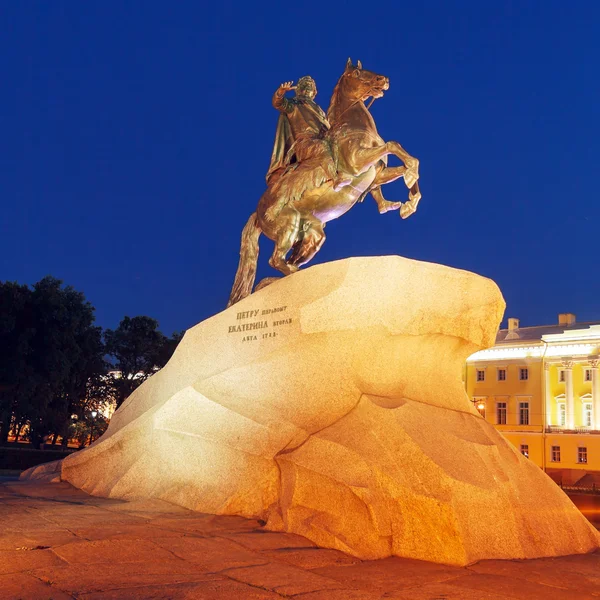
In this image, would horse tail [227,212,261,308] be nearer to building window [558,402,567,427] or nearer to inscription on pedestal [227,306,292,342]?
inscription on pedestal [227,306,292,342]

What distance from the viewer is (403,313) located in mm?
7660

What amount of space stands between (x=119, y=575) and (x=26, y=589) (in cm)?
60

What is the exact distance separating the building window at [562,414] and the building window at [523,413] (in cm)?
Answer: 212

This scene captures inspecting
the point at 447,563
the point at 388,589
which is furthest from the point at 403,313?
the point at 388,589

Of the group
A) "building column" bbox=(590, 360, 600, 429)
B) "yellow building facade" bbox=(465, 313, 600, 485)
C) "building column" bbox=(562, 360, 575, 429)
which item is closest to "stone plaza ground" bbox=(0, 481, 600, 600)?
"yellow building facade" bbox=(465, 313, 600, 485)

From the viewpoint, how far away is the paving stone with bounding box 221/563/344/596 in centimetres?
458

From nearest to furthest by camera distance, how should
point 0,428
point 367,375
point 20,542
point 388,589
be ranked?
point 388,589 → point 20,542 → point 367,375 → point 0,428

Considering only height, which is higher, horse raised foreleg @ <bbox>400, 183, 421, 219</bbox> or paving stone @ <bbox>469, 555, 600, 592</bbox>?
horse raised foreleg @ <bbox>400, 183, 421, 219</bbox>

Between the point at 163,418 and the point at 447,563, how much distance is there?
4.11 metres

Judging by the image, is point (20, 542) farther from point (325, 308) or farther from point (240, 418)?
point (325, 308)

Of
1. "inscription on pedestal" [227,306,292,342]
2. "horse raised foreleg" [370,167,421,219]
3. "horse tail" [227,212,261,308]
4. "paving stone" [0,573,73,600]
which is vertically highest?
"horse raised foreleg" [370,167,421,219]

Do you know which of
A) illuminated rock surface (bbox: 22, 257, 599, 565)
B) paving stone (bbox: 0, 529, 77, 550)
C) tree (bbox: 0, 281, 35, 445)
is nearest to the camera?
paving stone (bbox: 0, 529, 77, 550)

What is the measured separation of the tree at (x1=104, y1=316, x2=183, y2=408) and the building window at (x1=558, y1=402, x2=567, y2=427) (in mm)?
26516

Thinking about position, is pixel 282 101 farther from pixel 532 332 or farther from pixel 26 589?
pixel 532 332
